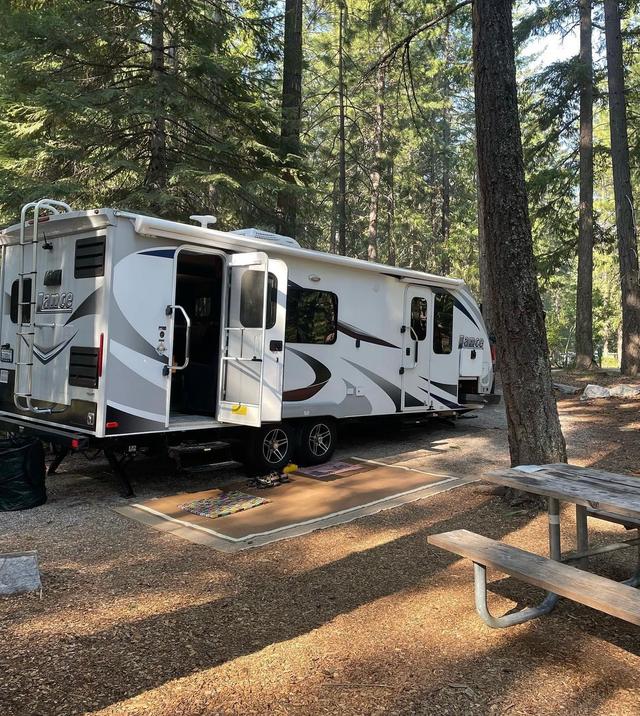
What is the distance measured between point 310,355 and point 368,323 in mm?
1197

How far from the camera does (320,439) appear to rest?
802cm

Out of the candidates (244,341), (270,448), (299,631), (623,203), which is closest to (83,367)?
(244,341)

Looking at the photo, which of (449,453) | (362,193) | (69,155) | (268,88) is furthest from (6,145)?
(362,193)

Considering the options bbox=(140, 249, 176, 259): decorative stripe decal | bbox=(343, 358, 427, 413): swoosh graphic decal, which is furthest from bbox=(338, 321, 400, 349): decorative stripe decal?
bbox=(140, 249, 176, 259): decorative stripe decal

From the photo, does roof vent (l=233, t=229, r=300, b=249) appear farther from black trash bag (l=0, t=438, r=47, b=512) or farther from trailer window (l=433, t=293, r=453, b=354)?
black trash bag (l=0, t=438, r=47, b=512)

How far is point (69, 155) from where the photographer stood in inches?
396

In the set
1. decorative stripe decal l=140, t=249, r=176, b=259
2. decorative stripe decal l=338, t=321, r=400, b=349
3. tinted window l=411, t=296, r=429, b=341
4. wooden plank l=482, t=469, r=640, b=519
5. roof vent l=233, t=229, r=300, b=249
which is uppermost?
roof vent l=233, t=229, r=300, b=249

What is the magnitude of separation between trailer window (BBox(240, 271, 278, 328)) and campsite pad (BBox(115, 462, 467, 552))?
70.2 inches

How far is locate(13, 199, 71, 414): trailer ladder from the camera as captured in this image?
6.53 metres

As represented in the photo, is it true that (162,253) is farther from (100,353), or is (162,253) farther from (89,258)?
(100,353)

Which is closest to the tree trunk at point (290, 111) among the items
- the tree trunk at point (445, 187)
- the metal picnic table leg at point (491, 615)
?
the metal picnic table leg at point (491, 615)

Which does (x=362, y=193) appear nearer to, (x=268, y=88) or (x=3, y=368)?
(x=268, y=88)

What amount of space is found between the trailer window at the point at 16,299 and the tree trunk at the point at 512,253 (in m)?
4.84

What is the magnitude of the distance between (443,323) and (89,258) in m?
5.62
